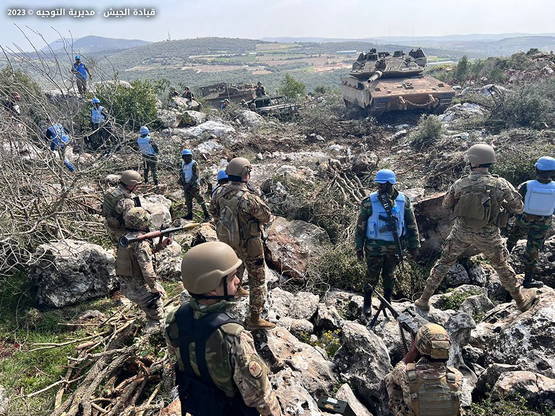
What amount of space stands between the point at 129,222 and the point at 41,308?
1.94 metres

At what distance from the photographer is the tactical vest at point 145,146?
8492 mm

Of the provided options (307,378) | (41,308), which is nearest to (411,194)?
(307,378)

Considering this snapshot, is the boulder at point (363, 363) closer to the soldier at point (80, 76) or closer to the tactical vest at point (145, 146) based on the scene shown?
the soldier at point (80, 76)

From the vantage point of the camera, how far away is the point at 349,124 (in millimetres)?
14555

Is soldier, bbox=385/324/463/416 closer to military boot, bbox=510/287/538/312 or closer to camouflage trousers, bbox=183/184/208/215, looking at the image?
military boot, bbox=510/287/538/312

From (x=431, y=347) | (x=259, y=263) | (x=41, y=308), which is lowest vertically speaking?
(x=41, y=308)

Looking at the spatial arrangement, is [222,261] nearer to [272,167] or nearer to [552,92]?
[272,167]

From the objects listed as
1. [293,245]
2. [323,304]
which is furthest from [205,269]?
[293,245]

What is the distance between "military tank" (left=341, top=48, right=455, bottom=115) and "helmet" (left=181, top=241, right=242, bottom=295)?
1230 cm

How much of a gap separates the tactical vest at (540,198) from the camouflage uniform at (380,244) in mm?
1487

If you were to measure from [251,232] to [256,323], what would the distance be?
0.78 metres

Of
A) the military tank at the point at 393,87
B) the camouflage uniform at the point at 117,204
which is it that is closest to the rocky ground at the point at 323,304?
the camouflage uniform at the point at 117,204

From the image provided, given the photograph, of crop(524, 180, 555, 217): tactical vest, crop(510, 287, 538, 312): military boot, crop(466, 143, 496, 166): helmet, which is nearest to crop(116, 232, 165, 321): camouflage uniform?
crop(466, 143, 496, 166): helmet

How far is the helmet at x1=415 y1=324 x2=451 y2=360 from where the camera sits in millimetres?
2160
